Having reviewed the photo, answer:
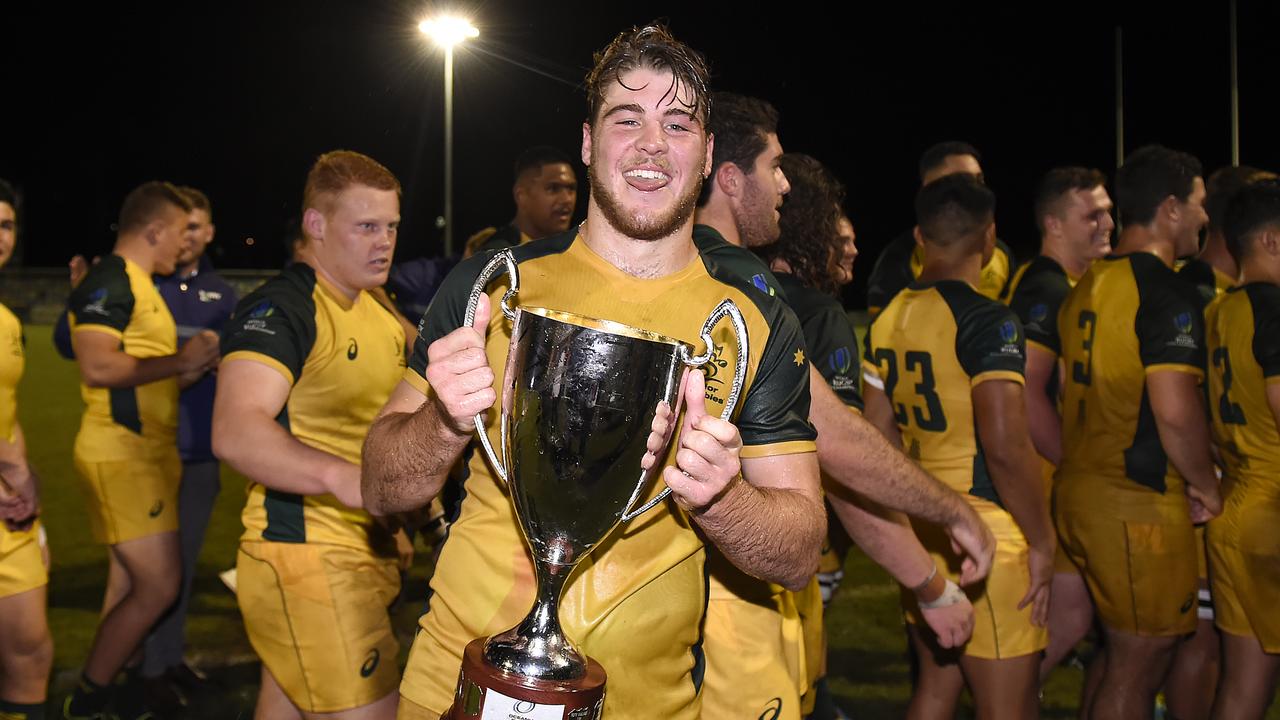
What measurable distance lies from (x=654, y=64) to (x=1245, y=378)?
325 cm

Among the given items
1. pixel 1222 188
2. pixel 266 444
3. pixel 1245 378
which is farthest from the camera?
pixel 1222 188

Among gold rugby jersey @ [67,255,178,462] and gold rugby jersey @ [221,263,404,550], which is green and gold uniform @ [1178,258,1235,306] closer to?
gold rugby jersey @ [221,263,404,550]

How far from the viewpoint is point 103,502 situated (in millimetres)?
5262

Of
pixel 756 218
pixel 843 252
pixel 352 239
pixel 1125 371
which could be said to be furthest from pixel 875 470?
pixel 1125 371

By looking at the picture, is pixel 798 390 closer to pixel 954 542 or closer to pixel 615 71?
pixel 615 71

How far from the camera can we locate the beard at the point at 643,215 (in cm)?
210

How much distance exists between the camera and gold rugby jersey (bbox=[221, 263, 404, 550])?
347 cm

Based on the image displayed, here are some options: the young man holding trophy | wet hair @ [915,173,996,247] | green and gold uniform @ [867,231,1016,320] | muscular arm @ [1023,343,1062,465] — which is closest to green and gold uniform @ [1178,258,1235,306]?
muscular arm @ [1023,343,1062,465]

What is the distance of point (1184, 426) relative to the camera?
414 centimetres

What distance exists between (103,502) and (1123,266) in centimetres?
481

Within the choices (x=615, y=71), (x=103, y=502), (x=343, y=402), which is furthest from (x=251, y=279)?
(x=615, y=71)

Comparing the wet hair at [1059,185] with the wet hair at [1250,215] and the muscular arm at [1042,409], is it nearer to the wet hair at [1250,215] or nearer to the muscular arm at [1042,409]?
the muscular arm at [1042,409]

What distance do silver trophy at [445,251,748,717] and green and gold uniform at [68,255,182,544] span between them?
A: 13.8 feet

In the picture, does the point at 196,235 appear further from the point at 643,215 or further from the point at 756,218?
the point at 643,215
